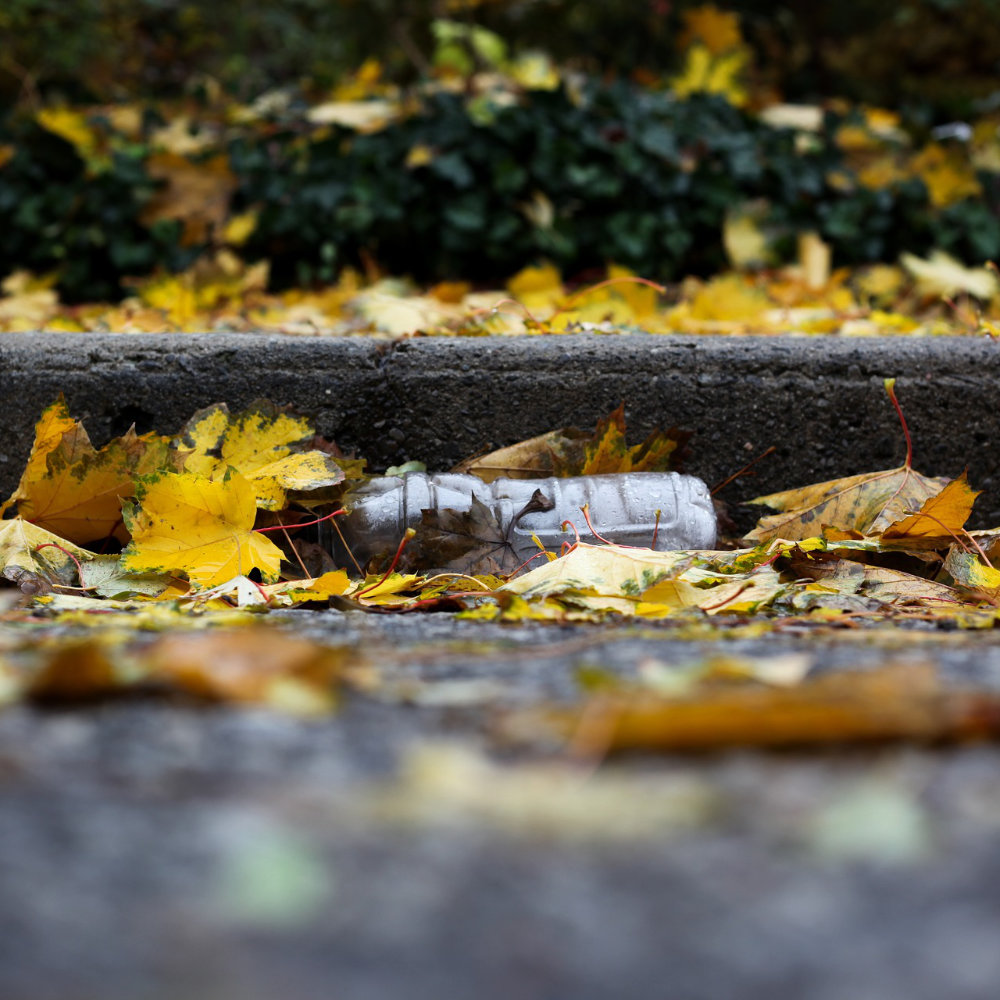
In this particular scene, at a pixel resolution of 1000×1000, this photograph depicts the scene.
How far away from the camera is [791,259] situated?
2.86m

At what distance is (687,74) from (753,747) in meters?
3.01

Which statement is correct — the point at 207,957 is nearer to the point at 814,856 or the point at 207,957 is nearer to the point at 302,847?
the point at 302,847

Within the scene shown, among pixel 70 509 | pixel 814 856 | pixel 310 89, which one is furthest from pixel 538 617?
pixel 310 89

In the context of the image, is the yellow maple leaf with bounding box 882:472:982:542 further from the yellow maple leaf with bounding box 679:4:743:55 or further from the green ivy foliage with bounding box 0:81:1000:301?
the yellow maple leaf with bounding box 679:4:743:55

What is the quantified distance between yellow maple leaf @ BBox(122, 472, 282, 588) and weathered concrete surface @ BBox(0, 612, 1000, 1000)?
2.76ft

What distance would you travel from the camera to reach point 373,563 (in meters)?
1.62

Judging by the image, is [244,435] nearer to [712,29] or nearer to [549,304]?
[549,304]

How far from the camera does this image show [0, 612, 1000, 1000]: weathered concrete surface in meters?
0.43

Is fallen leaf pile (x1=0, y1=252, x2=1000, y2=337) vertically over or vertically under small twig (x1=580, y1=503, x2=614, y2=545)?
over

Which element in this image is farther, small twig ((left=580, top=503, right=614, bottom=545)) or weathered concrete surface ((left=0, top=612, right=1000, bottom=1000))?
small twig ((left=580, top=503, right=614, bottom=545))

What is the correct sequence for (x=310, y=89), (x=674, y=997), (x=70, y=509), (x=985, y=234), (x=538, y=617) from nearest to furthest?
(x=674, y=997)
(x=538, y=617)
(x=70, y=509)
(x=985, y=234)
(x=310, y=89)

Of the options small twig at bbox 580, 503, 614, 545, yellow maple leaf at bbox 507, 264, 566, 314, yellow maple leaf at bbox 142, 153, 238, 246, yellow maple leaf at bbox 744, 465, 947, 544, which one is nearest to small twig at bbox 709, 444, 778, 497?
yellow maple leaf at bbox 744, 465, 947, 544

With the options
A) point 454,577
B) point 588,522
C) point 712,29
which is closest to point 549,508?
point 588,522

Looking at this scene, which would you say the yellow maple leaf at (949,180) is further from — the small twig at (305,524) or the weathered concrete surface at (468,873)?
the weathered concrete surface at (468,873)
